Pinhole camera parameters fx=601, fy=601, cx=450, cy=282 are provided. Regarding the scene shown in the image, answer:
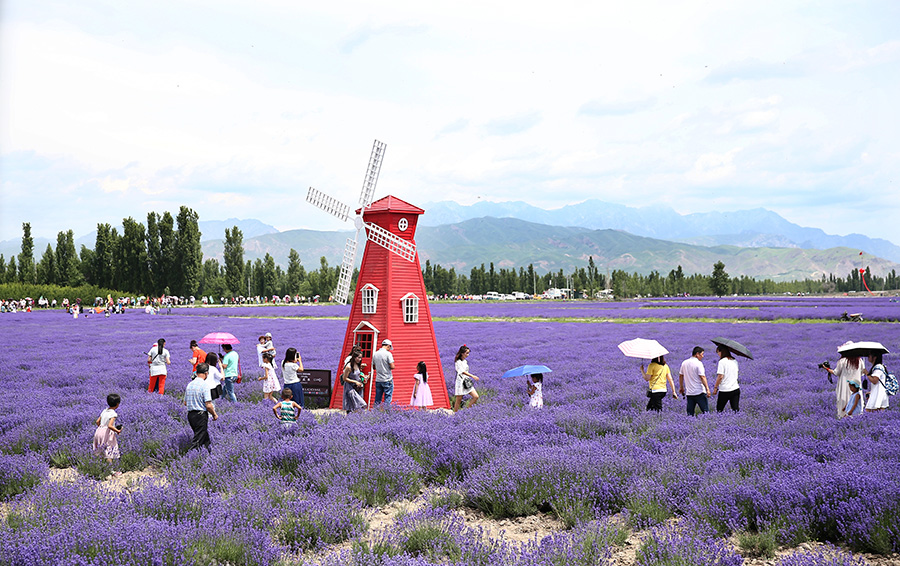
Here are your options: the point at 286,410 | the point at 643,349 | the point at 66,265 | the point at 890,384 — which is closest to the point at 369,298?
the point at 286,410

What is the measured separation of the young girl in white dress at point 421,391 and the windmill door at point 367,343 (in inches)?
44.0

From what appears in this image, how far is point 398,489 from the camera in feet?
27.4

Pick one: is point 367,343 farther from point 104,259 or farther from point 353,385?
point 104,259

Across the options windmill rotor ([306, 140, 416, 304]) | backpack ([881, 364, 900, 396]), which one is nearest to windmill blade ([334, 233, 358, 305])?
windmill rotor ([306, 140, 416, 304])

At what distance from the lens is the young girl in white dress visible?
1434 cm

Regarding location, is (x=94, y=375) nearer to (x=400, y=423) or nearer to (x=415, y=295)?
(x=415, y=295)

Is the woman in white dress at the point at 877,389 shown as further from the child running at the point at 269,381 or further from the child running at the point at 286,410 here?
the child running at the point at 269,381

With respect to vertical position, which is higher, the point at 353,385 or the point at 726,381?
the point at 726,381

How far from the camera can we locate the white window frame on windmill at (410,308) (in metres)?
15.1

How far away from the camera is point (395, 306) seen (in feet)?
49.2

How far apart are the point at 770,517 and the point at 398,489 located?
15.1 feet

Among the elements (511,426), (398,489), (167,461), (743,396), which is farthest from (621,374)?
(167,461)

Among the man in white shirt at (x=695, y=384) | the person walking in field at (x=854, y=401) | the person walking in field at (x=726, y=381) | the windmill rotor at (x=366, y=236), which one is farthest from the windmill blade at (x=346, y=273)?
the person walking in field at (x=854, y=401)

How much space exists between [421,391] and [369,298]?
8.80ft
